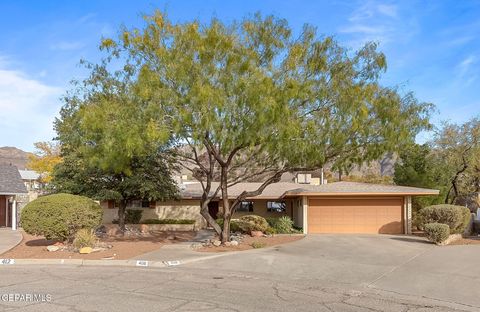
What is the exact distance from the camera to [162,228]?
103ft

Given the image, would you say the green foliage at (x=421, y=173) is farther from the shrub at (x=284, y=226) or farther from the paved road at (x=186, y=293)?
the paved road at (x=186, y=293)

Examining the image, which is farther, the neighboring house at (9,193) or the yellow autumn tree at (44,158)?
the yellow autumn tree at (44,158)

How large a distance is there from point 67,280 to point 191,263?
473 cm

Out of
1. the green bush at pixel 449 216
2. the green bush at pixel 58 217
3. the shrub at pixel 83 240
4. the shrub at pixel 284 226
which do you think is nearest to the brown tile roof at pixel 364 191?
the shrub at pixel 284 226

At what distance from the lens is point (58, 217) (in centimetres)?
1841

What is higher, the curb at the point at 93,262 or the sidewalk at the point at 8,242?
the curb at the point at 93,262

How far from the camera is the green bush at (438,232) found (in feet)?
70.1

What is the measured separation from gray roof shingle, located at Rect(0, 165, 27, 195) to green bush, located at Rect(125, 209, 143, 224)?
22.3 ft

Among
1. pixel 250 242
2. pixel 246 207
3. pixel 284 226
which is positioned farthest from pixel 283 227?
pixel 246 207

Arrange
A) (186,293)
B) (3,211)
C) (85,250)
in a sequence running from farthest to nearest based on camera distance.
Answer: (3,211) → (85,250) → (186,293)

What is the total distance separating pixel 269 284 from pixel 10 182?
86.2 ft

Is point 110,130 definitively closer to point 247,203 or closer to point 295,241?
point 295,241

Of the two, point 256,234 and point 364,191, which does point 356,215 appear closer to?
point 364,191

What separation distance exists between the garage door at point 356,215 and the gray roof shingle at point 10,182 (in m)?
18.8
